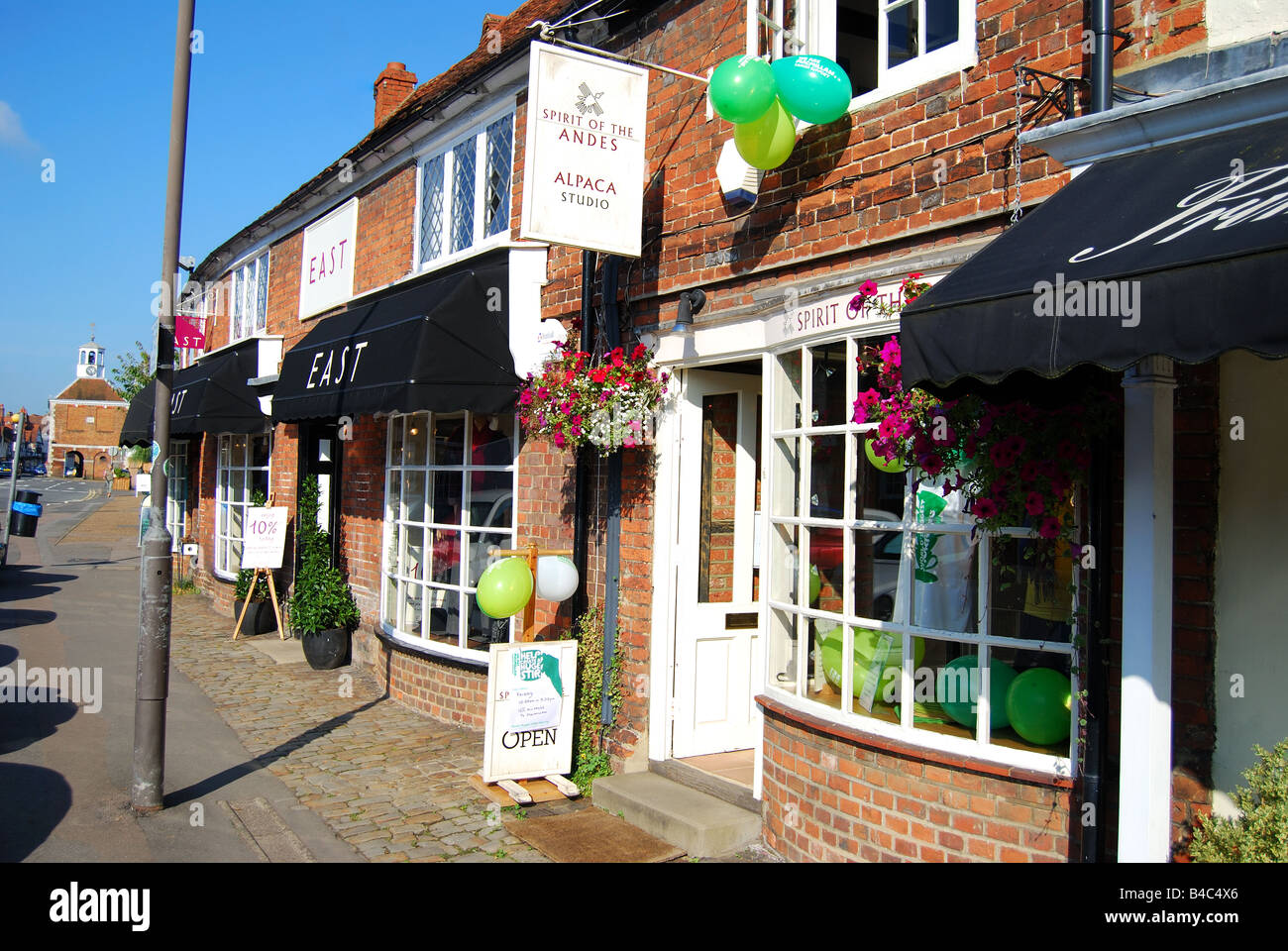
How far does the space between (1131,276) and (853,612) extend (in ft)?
7.81

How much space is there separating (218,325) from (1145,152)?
16.1m

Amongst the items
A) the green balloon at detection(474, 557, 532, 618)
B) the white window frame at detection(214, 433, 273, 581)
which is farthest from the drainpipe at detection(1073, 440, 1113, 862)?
the white window frame at detection(214, 433, 273, 581)

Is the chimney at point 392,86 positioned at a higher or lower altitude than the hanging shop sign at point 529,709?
higher

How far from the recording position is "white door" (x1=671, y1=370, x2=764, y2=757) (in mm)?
6141

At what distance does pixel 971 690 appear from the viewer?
14.1 ft

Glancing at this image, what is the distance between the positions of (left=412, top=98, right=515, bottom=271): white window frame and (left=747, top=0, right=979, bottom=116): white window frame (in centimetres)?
298

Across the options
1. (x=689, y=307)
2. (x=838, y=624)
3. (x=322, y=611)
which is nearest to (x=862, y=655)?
(x=838, y=624)

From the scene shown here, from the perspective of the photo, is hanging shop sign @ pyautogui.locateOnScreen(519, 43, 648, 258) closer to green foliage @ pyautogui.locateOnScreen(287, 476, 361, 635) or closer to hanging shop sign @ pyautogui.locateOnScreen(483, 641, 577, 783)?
hanging shop sign @ pyautogui.locateOnScreen(483, 641, 577, 783)

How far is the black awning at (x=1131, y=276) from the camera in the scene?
8.89 feet

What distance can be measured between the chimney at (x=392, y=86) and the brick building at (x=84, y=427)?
80.2 metres

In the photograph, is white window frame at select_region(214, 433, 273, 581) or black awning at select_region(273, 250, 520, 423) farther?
white window frame at select_region(214, 433, 273, 581)

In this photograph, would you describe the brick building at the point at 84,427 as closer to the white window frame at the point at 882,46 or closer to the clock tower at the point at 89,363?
the clock tower at the point at 89,363

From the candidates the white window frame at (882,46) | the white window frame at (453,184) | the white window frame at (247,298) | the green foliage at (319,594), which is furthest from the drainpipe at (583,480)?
the white window frame at (247,298)
